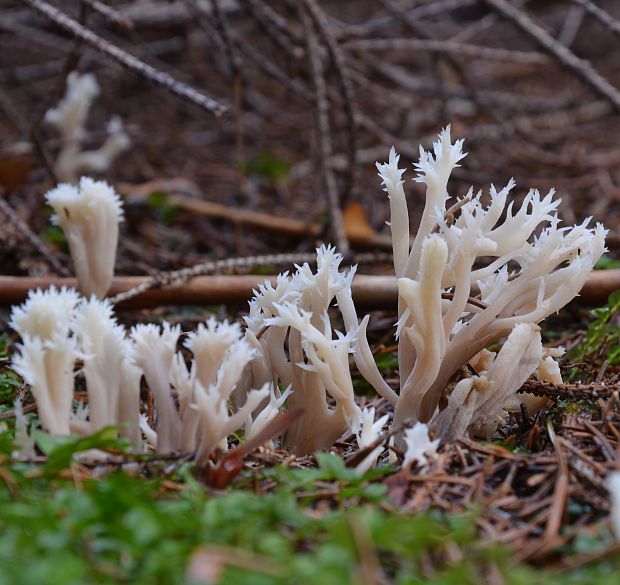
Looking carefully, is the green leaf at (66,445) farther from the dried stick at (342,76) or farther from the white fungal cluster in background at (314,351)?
the dried stick at (342,76)

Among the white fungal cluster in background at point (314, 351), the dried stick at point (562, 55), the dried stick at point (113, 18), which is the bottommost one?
the white fungal cluster in background at point (314, 351)

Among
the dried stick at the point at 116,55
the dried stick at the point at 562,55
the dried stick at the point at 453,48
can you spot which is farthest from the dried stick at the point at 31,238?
the dried stick at the point at 562,55

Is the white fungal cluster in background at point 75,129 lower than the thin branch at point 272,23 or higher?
lower

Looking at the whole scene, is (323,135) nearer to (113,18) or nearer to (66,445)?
(113,18)

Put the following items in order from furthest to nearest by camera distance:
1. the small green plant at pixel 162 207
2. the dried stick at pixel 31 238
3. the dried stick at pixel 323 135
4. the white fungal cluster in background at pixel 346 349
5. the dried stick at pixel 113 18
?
1. the small green plant at pixel 162 207
2. the dried stick at pixel 323 135
3. the dried stick at pixel 31 238
4. the dried stick at pixel 113 18
5. the white fungal cluster in background at pixel 346 349

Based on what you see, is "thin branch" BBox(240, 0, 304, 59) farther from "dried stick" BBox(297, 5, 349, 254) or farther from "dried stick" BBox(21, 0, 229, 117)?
"dried stick" BBox(21, 0, 229, 117)

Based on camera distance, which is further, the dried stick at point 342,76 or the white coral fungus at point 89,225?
the dried stick at point 342,76
